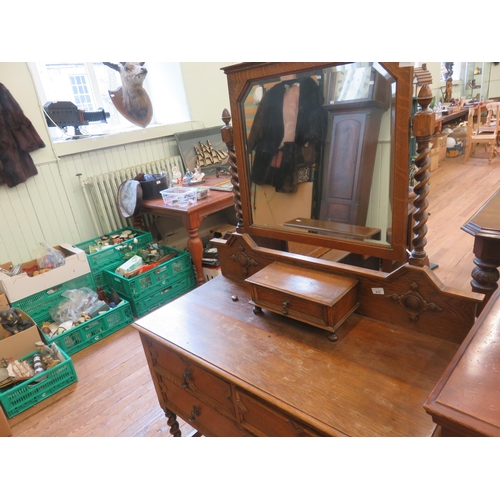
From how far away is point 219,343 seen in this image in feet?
3.66

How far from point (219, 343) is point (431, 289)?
0.61 m

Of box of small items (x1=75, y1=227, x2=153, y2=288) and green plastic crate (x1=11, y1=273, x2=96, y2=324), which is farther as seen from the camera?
box of small items (x1=75, y1=227, x2=153, y2=288)

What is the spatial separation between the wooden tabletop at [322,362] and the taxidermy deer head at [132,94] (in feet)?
7.44

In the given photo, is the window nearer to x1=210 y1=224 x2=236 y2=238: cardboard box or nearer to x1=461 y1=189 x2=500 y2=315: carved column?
x1=210 y1=224 x2=236 y2=238: cardboard box

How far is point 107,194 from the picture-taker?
294cm

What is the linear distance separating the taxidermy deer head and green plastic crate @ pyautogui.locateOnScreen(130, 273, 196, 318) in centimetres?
139

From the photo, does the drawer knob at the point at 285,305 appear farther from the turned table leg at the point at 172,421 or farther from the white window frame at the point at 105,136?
the white window frame at the point at 105,136

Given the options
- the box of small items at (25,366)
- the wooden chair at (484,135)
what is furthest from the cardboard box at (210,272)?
the wooden chair at (484,135)

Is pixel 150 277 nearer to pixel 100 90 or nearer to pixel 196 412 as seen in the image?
pixel 196 412

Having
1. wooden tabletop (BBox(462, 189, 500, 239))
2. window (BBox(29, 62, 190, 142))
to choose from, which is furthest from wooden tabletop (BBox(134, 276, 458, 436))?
window (BBox(29, 62, 190, 142))

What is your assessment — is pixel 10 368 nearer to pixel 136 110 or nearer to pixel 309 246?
pixel 309 246

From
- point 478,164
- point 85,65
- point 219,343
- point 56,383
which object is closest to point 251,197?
point 219,343

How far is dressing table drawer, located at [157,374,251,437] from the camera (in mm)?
1168

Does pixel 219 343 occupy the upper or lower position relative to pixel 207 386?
upper
